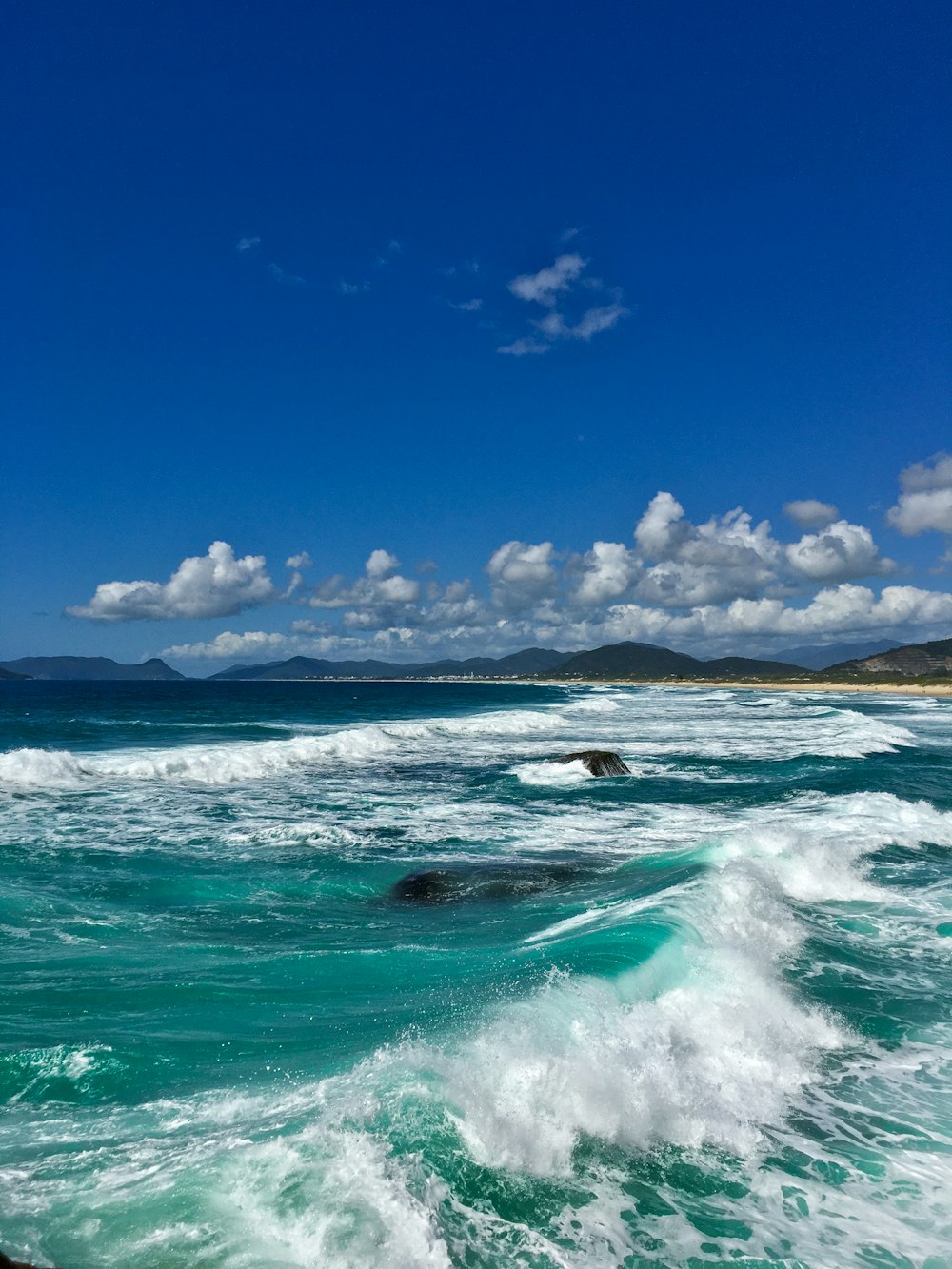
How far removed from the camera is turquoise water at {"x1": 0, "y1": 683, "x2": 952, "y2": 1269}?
4.73 m

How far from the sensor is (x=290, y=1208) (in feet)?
15.2

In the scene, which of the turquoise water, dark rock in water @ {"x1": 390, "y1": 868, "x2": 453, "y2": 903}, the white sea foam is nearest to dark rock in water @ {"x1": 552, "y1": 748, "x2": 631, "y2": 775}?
the white sea foam

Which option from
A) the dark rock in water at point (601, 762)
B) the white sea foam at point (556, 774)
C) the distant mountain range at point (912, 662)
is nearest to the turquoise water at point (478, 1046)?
the white sea foam at point (556, 774)

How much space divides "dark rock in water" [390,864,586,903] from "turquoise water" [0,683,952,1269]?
0.09m

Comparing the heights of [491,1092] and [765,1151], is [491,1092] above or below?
above

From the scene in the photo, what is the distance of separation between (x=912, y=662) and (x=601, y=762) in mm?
155899

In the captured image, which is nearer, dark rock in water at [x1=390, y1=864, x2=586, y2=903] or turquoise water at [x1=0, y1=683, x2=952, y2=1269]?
turquoise water at [x1=0, y1=683, x2=952, y2=1269]

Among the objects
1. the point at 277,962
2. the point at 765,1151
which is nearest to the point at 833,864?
the point at 765,1151

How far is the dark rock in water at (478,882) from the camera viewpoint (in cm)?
1249

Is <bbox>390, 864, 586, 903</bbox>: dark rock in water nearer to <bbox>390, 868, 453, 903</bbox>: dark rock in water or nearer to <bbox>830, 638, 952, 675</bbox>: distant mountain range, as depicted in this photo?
<bbox>390, 868, 453, 903</bbox>: dark rock in water

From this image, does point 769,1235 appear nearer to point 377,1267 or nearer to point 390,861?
point 377,1267

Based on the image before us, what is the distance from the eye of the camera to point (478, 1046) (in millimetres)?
6535

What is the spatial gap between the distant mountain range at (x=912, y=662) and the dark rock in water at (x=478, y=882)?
14011 cm

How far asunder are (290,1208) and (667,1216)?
95.0 inches
